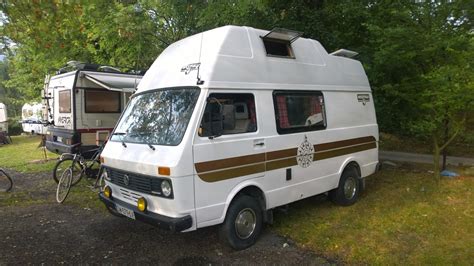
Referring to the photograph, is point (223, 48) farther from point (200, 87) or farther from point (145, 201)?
point (145, 201)

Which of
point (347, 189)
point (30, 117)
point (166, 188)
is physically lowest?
point (347, 189)

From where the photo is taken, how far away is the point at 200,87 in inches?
181

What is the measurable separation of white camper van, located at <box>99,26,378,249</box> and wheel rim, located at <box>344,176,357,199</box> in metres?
0.53

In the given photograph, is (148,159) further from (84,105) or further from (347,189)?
(84,105)

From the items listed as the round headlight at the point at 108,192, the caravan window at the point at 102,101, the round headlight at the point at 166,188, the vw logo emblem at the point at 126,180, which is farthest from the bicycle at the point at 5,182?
the round headlight at the point at 166,188

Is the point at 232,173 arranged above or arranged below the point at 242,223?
above

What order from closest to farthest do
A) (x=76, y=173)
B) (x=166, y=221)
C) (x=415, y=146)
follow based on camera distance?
(x=166, y=221) → (x=76, y=173) → (x=415, y=146)

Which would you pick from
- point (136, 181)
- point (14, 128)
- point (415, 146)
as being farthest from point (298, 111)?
point (14, 128)

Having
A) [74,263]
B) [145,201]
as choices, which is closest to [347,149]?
[145,201]

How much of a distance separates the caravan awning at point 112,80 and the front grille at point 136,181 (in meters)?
4.88

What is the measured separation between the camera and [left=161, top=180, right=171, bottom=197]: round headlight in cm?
423

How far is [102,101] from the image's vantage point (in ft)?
33.4

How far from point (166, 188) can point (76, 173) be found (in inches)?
199

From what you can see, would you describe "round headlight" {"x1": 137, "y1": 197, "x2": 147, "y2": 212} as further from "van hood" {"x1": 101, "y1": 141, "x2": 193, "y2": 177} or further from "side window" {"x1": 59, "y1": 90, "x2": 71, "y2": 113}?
"side window" {"x1": 59, "y1": 90, "x2": 71, "y2": 113}
